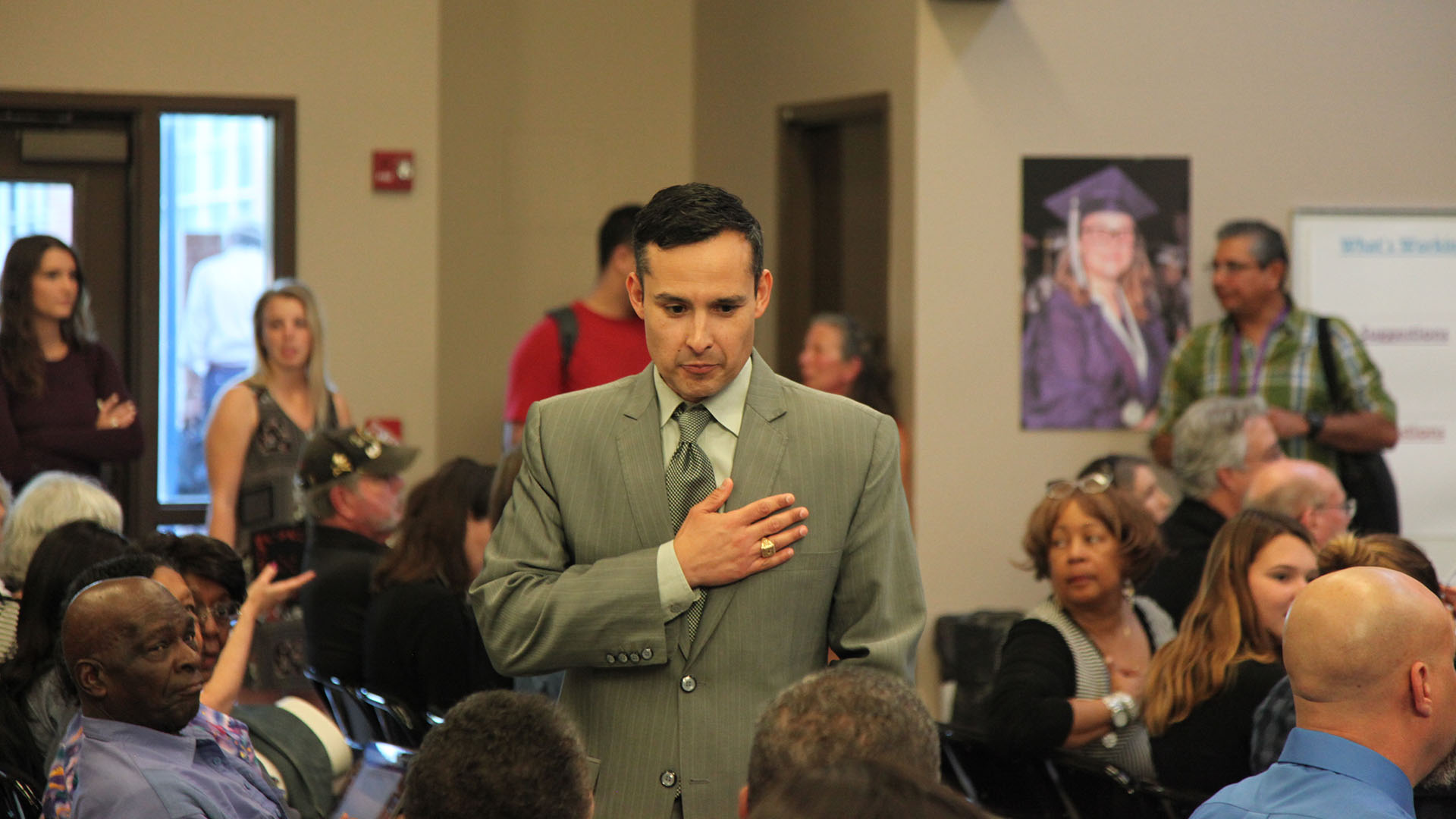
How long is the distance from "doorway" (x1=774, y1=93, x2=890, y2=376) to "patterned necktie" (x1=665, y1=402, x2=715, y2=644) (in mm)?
4261

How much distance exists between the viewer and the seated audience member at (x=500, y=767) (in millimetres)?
1580

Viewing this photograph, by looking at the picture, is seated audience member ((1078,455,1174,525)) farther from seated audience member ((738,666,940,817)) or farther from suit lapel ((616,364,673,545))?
seated audience member ((738,666,940,817))

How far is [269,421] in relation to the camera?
5.20 m

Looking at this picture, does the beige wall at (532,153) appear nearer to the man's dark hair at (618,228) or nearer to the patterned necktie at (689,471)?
the man's dark hair at (618,228)

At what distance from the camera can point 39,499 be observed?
354 cm

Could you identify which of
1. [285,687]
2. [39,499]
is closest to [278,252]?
[285,687]

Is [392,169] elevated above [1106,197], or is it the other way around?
[392,169]

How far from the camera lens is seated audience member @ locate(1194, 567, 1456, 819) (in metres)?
1.94

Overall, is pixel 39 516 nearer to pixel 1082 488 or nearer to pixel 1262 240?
pixel 1082 488

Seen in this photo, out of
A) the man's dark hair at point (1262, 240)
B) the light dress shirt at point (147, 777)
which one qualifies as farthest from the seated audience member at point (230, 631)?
the man's dark hair at point (1262, 240)

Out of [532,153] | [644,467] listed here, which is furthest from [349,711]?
[532,153]

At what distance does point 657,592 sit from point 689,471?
196mm

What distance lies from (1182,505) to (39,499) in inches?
124

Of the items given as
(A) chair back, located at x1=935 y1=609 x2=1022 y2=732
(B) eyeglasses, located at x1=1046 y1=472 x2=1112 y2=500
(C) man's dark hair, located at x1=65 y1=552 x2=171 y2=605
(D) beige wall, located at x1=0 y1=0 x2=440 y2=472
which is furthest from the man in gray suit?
(D) beige wall, located at x1=0 y1=0 x2=440 y2=472
